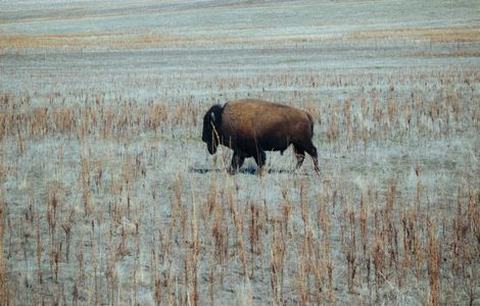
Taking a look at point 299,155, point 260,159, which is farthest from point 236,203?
point 299,155

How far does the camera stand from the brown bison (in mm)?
9547

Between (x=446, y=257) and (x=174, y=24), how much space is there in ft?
254

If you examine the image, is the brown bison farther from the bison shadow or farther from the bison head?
the bison shadow

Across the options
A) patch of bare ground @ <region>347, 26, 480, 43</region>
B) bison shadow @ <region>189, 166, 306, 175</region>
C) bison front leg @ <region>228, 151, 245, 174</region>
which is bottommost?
patch of bare ground @ <region>347, 26, 480, 43</region>

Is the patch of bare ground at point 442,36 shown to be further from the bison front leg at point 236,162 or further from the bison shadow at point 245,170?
the bison front leg at point 236,162

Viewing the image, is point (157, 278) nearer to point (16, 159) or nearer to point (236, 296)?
point (236, 296)

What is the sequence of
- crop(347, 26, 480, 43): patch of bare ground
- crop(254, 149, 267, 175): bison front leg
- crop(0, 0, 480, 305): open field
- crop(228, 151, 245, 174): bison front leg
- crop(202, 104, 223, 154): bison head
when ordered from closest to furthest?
crop(0, 0, 480, 305): open field
crop(254, 149, 267, 175): bison front leg
crop(228, 151, 245, 174): bison front leg
crop(202, 104, 223, 154): bison head
crop(347, 26, 480, 43): patch of bare ground

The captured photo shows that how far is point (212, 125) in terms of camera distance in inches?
384

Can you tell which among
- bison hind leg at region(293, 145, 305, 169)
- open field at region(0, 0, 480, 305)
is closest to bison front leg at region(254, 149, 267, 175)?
open field at region(0, 0, 480, 305)

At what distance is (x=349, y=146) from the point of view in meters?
11.5

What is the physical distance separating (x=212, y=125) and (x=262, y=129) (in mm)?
684

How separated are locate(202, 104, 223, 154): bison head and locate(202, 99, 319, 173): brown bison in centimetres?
7

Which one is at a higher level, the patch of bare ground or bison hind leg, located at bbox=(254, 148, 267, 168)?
bison hind leg, located at bbox=(254, 148, 267, 168)

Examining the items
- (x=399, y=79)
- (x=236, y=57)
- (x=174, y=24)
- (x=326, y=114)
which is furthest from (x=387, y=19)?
(x=326, y=114)
